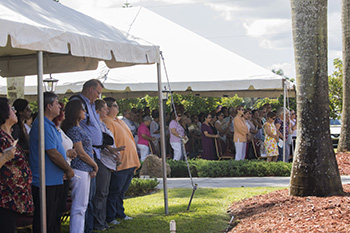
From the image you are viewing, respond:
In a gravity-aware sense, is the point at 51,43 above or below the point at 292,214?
above

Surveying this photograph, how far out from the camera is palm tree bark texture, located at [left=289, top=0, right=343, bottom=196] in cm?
832

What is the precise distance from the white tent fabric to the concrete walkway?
173 inches

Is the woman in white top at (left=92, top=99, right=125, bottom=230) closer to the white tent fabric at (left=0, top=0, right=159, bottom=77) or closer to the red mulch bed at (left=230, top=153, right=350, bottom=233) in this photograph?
the white tent fabric at (left=0, top=0, right=159, bottom=77)

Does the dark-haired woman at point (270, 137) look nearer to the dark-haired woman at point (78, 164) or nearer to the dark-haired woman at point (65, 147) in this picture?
the dark-haired woman at point (78, 164)

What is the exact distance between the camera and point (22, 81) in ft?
40.7

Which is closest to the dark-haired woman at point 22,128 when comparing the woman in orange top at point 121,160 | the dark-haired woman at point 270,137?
the woman in orange top at point 121,160

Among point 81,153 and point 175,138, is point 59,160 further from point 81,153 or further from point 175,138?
point 175,138

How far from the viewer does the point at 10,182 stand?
4934mm

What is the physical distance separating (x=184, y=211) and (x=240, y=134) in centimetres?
758

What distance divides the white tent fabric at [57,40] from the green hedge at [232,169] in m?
6.08

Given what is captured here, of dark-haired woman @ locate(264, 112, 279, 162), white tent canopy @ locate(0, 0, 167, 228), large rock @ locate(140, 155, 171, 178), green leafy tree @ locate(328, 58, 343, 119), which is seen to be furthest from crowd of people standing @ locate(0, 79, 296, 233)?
green leafy tree @ locate(328, 58, 343, 119)

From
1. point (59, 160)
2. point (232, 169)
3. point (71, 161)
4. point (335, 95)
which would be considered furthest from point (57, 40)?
point (335, 95)

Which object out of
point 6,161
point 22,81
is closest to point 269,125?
point 22,81

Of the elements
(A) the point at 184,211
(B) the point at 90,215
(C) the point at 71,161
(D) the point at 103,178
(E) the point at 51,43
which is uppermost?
(E) the point at 51,43
